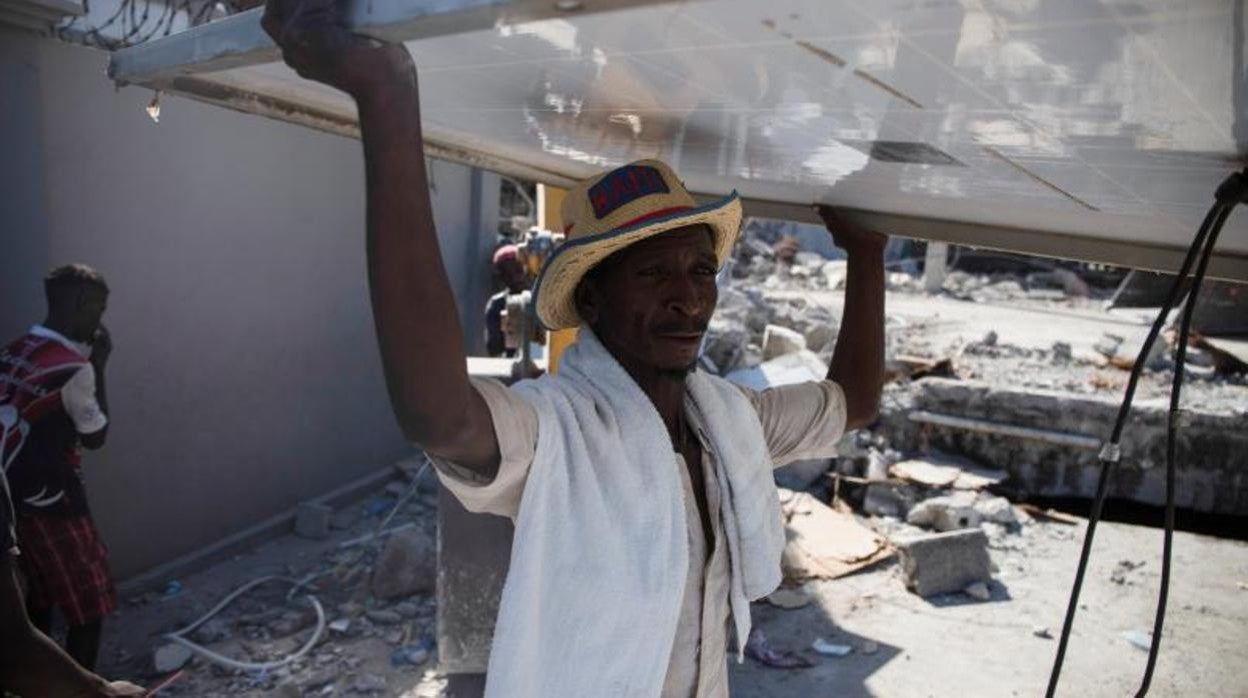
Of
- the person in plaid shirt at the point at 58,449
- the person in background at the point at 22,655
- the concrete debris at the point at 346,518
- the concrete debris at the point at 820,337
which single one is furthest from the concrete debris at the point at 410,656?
the concrete debris at the point at 820,337

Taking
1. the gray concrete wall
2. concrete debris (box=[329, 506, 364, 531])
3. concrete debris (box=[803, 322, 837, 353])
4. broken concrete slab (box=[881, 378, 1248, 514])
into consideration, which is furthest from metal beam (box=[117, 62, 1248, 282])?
concrete debris (box=[803, 322, 837, 353])

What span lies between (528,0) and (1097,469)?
816cm

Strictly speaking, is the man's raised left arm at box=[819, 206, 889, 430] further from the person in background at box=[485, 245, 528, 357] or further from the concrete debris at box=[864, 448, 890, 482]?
the concrete debris at box=[864, 448, 890, 482]

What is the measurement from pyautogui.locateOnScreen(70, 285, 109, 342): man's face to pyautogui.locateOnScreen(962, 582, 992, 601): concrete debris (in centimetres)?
530

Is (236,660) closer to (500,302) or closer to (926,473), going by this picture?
(500,302)

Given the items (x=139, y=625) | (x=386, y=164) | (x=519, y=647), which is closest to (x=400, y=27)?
(x=386, y=164)

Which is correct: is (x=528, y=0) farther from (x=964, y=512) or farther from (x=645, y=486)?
(x=964, y=512)

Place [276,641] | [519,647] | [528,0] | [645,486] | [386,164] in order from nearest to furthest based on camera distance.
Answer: [528,0] < [386,164] < [519,647] < [645,486] < [276,641]

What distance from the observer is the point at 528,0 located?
83 cm

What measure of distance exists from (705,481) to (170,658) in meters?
3.98

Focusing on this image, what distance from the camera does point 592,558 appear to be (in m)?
1.41

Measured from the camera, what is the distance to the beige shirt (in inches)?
52.7

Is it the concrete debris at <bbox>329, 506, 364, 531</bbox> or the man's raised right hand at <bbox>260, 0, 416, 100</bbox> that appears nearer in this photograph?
the man's raised right hand at <bbox>260, 0, 416, 100</bbox>

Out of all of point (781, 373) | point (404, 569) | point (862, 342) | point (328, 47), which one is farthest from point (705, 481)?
point (781, 373)
